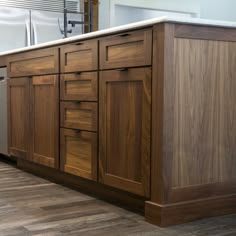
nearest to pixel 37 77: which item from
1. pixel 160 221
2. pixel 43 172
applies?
pixel 43 172

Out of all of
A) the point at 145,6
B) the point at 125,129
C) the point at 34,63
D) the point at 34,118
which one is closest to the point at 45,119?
the point at 34,118

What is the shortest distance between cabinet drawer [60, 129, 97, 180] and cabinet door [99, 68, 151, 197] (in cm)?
8

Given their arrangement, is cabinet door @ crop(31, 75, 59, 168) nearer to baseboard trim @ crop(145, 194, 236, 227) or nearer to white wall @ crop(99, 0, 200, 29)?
baseboard trim @ crop(145, 194, 236, 227)

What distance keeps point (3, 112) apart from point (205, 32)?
2.16 m

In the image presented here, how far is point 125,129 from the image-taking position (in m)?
2.26

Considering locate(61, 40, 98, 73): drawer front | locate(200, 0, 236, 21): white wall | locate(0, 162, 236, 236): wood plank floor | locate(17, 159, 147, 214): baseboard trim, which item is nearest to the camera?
locate(0, 162, 236, 236): wood plank floor

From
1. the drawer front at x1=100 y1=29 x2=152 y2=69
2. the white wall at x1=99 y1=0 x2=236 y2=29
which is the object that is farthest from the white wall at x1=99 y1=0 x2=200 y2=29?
the drawer front at x1=100 y1=29 x2=152 y2=69

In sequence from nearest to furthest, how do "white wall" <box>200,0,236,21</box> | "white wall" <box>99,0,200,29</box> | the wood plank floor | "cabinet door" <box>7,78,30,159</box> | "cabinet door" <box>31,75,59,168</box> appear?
the wood plank floor, "cabinet door" <box>31,75,59,168</box>, "cabinet door" <box>7,78,30,159</box>, "white wall" <box>99,0,200,29</box>, "white wall" <box>200,0,236,21</box>

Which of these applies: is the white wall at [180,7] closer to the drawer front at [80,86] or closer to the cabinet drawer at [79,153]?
the drawer front at [80,86]

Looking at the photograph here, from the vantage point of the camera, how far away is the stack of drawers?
250 cm

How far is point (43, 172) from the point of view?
3.23m

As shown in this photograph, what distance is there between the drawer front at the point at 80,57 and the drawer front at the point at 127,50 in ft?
0.27

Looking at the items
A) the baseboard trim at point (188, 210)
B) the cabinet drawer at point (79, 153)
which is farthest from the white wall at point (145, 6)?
the baseboard trim at point (188, 210)

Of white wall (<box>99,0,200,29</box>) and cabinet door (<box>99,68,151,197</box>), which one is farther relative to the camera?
white wall (<box>99,0,200,29</box>)
